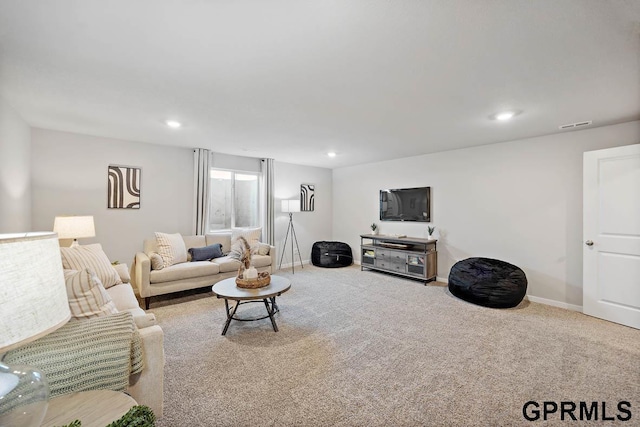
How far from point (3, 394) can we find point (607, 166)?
4.99 metres

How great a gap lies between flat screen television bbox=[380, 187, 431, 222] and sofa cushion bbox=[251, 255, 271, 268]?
258 centimetres

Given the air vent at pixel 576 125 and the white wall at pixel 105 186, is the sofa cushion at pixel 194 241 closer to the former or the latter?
the white wall at pixel 105 186

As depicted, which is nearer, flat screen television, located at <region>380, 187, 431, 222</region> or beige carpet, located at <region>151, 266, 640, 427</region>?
beige carpet, located at <region>151, 266, 640, 427</region>

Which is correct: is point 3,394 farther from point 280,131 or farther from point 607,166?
point 607,166

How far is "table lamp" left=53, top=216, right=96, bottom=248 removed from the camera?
127 inches

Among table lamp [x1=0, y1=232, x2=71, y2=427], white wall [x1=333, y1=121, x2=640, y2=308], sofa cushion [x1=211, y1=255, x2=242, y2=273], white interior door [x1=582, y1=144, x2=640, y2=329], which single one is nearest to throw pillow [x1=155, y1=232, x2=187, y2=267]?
sofa cushion [x1=211, y1=255, x2=242, y2=273]

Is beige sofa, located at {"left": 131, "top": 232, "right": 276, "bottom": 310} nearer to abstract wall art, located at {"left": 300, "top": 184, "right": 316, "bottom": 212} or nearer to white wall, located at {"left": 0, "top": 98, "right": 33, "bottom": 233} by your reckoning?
white wall, located at {"left": 0, "top": 98, "right": 33, "bottom": 233}

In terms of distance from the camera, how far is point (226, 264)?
13.8 feet

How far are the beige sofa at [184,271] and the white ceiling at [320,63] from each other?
1.81 m

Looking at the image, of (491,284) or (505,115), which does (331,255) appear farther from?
(505,115)

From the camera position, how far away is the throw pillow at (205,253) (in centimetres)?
428

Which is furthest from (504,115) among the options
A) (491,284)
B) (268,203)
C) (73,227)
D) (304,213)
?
(73,227)

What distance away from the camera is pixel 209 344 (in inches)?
104

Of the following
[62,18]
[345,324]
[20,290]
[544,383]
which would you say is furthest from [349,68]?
[544,383]
